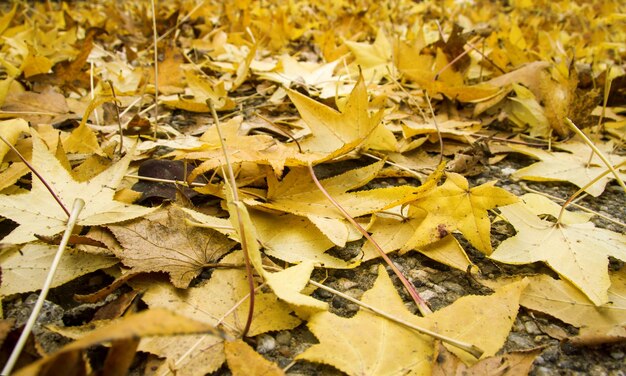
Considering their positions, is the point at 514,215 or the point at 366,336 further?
the point at 514,215

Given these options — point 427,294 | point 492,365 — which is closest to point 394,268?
point 427,294

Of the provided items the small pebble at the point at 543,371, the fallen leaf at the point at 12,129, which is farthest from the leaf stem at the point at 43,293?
the small pebble at the point at 543,371

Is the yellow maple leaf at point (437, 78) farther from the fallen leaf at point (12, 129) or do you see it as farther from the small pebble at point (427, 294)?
the fallen leaf at point (12, 129)

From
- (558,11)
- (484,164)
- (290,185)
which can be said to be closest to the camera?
(290,185)

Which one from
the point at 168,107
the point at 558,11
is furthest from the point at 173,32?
the point at 558,11

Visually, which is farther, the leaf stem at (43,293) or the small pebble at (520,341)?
the small pebble at (520,341)

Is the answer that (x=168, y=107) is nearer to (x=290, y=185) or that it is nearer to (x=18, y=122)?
(x=18, y=122)

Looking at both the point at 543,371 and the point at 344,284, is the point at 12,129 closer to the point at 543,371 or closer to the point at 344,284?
the point at 344,284

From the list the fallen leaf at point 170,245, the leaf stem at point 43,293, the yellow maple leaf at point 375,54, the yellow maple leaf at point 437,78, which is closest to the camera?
the leaf stem at point 43,293
